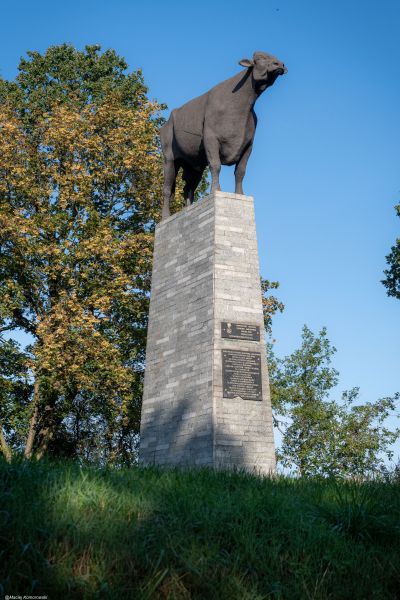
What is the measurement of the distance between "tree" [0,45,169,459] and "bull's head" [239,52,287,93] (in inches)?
325

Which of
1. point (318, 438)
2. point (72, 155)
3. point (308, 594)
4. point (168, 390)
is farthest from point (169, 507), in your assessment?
point (318, 438)

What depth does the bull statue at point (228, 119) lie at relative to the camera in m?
15.2

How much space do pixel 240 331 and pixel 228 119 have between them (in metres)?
4.89

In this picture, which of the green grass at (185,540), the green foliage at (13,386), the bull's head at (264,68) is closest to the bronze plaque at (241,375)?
the green grass at (185,540)

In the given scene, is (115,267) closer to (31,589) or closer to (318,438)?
(318,438)

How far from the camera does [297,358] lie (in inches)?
1288

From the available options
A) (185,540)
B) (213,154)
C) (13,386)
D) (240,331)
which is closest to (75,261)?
(13,386)

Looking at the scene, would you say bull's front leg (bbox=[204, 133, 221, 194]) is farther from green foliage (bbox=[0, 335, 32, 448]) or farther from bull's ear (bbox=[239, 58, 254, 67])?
green foliage (bbox=[0, 335, 32, 448])

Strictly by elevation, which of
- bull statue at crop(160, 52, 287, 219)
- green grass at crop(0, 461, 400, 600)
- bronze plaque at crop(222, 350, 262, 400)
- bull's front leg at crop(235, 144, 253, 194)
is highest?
bull statue at crop(160, 52, 287, 219)

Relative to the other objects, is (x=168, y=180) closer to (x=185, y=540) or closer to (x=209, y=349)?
(x=209, y=349)

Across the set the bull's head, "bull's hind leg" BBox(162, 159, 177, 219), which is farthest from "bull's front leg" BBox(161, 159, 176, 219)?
the bull's head

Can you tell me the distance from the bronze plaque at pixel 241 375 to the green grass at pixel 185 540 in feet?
17.3

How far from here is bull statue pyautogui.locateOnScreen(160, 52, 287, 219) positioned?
1519 centimetres

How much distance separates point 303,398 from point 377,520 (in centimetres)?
2477
